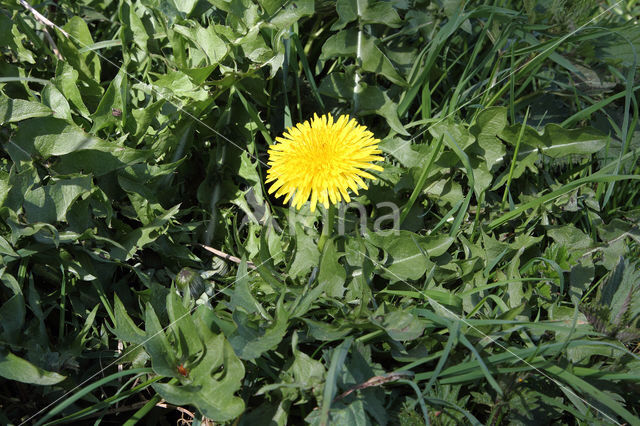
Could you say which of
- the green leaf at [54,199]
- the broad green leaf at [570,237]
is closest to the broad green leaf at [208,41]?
the green leaf at [54,199]

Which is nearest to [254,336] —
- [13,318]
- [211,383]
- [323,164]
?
[211,383]

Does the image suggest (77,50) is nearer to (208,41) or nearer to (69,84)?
(69,84)

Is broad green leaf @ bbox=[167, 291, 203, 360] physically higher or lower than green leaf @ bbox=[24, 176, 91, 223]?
lower

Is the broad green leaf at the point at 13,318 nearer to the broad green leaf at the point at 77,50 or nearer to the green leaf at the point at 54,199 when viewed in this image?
the green leaf at the point at 54,199

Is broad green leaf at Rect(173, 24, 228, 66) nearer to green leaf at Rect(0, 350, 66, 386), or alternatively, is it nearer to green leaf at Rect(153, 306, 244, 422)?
green leaf at Rect(153, 306, 244, 422)

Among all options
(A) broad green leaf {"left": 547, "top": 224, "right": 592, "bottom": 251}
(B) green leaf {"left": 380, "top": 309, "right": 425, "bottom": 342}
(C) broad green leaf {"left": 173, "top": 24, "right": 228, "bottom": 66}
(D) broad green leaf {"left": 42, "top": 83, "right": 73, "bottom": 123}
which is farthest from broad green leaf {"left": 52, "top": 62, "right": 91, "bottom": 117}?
(A) broad green leaf {"left": 547, "top": 224, "right": 592, "bottom": 251}

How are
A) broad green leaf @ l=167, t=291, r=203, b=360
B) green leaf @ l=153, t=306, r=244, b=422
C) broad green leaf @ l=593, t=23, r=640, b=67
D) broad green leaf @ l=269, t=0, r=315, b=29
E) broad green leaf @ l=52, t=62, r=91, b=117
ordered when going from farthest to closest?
broad green leaf @ l=593, t=23, r=640, b=67 → broad green leaf @ l=269, t=0, r=315, b=29 → broad green leaf @ l=52, t=62, r=91, b=117 → broad green leaf @ l=167, t=291, r=203, b=360 → green leaf @ l=153, t=306, r=244, b=422

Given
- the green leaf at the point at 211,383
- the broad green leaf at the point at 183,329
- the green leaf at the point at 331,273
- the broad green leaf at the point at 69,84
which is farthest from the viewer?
the broad green leaf at the point at 69,84

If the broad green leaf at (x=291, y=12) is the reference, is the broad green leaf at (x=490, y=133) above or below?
below

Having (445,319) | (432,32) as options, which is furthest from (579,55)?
(445,319)
